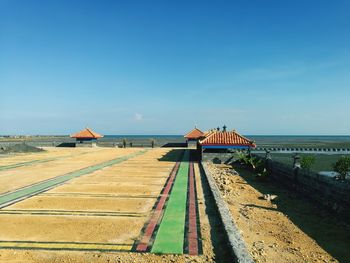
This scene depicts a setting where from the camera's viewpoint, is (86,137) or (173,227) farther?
(86,137)

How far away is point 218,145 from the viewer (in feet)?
80.4

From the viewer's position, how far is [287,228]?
29.2 feet

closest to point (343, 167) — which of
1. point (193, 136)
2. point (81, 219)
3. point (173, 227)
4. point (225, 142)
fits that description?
point (173, 227)

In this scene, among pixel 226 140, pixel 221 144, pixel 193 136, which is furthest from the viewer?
pixel 193 136

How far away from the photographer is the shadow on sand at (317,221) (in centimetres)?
762

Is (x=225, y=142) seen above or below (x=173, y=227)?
above

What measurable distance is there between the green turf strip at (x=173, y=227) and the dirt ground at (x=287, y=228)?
5.26ft

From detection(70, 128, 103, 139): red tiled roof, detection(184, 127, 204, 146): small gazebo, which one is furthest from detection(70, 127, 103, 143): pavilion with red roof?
detection(184, 127, 204, 146): small gazebo

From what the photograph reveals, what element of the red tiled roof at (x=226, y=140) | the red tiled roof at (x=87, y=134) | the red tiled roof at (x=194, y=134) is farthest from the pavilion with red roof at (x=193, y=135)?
the red tiled roof at (x=226, y=140)

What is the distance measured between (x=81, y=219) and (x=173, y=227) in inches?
111

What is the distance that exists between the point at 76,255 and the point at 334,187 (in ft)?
27.6

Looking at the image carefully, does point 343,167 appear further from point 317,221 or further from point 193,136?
point 193,136

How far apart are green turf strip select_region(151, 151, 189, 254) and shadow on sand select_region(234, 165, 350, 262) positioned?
3.43 metres

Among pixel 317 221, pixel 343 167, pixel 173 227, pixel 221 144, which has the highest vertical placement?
pixel 221 144
